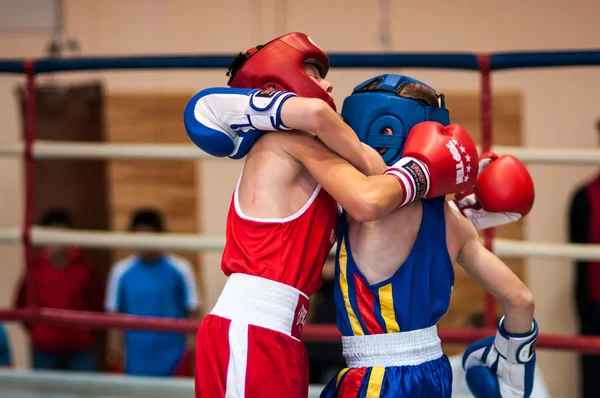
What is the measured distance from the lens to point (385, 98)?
1.77 m

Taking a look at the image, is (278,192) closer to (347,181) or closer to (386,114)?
(347,181)

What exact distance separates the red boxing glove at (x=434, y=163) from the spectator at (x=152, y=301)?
2666 mm

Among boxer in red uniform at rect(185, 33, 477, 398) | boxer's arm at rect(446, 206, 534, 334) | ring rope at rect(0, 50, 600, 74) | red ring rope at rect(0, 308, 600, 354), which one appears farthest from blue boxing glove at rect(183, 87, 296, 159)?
red ring rope at rect(0, 308, 600, 354)

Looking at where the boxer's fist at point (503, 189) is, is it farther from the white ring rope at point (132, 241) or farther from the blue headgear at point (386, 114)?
the white ring rope at point (132, 241)

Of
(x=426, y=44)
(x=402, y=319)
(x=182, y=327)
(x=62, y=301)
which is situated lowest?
(x=62, y=301)

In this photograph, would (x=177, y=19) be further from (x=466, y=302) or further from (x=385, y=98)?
(x=385, y=98)

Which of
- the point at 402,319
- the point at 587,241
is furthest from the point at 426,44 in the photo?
the point at 402,319

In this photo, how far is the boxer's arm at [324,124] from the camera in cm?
170

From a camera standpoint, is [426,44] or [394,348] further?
[426,44]

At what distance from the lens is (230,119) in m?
1.80

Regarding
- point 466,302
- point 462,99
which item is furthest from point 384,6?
point 466,302

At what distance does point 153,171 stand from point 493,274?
337 centimetres

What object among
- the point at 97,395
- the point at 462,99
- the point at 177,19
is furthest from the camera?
the point at 177,19

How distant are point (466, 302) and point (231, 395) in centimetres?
312
